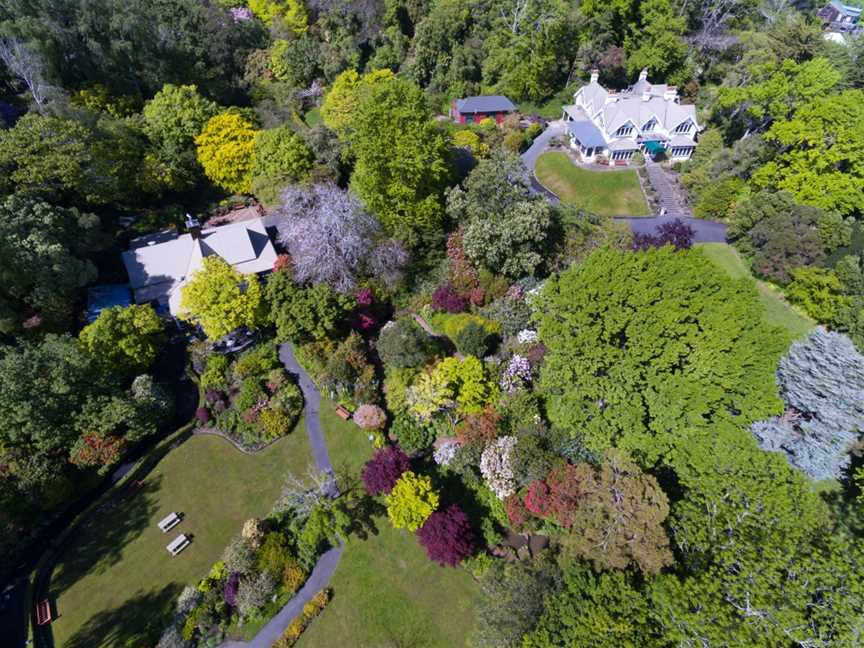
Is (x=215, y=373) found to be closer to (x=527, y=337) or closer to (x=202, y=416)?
(x=202, y=416)

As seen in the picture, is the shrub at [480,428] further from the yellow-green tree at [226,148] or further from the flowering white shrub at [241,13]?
the flowering white shrub at [241,13]

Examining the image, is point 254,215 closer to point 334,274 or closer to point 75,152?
point 75,152

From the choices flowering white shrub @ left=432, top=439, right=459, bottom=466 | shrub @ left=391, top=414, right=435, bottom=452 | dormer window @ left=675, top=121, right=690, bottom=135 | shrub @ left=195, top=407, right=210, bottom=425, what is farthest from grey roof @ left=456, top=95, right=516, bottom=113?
shrub @ left=195, top=407, right=210, bottom=425

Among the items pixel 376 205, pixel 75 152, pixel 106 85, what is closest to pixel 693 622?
pixel 376 205

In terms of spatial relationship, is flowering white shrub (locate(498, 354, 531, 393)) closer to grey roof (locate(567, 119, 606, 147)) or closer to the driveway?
the driveway

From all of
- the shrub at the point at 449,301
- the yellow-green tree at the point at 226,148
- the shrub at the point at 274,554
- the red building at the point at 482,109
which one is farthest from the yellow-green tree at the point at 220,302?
the red building at the point at 482,109

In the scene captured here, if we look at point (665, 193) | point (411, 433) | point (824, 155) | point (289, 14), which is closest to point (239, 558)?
point (411, 433)
